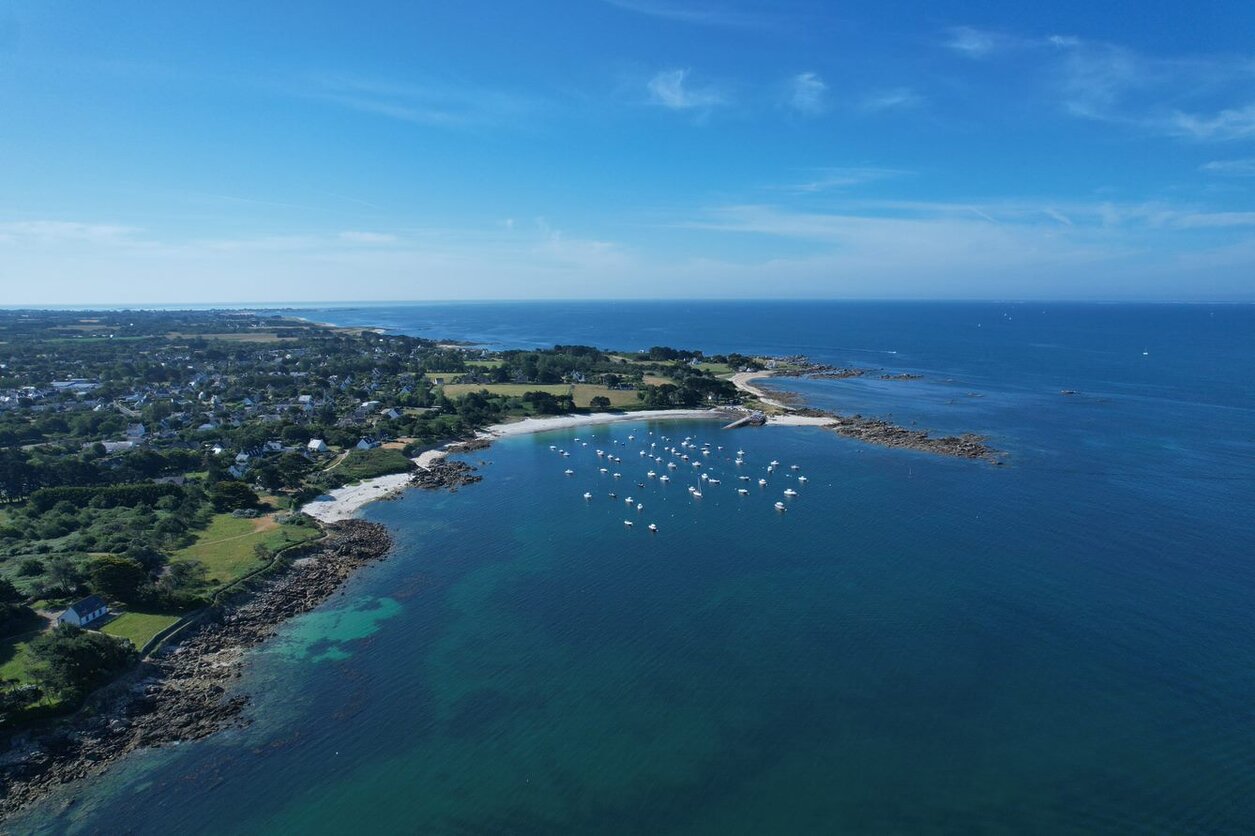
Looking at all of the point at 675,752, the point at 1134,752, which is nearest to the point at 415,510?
the point at 675,752

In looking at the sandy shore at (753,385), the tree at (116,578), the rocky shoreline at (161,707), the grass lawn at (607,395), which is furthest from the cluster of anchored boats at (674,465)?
the tree at (116,578)

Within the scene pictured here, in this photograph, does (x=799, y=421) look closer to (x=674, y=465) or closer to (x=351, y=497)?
(x=674, y=465)

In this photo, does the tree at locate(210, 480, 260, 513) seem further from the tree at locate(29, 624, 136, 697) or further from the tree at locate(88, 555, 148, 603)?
the tree at locate(29, 624, 136, 697)

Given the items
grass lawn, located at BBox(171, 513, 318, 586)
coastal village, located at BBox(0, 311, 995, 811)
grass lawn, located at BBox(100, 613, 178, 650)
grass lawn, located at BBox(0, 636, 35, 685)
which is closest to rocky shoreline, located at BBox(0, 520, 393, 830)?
coastal village, located at BBox(0, 311, 995, 811)

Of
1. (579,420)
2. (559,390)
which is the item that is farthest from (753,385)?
(579,420)

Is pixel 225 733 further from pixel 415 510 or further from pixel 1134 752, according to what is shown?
pixel 1134 752

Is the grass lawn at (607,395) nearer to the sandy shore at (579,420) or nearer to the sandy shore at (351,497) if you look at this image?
the sandy shore at (579,420)
